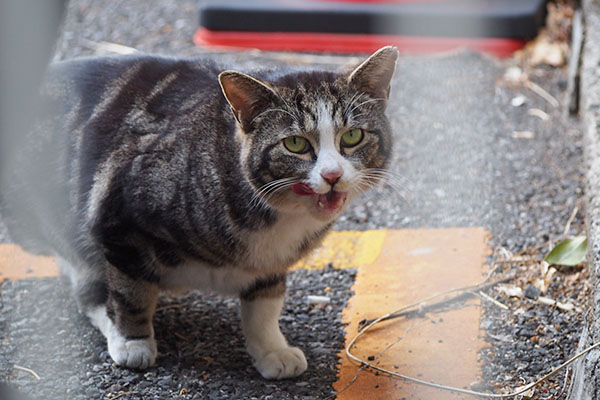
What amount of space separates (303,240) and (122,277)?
48 cm

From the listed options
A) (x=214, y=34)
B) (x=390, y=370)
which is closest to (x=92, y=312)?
(x=390, y=370)

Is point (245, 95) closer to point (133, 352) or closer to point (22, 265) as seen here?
point (133, 352)

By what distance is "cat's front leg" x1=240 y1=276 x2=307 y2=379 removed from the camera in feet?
6.95

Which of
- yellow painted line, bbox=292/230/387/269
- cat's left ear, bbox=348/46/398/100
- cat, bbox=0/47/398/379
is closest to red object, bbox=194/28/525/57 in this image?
yellow painted line, bbox=292/230/387/269

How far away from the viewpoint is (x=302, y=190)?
6.27ft

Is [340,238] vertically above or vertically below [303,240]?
below

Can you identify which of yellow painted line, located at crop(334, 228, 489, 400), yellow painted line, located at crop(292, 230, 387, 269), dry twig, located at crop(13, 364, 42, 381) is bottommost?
dry twig, located at crop(13, 364, 42, 381)

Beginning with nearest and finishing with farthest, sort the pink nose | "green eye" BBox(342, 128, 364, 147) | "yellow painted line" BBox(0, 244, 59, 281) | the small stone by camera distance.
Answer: the pink nose < "green eye" BBox(342, 128, 364, 147) < the small stone < "yellow painted line" BBox(0, 244, 59, 281)

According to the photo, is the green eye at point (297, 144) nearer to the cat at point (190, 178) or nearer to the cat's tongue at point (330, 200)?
the cat at point (190, 178)

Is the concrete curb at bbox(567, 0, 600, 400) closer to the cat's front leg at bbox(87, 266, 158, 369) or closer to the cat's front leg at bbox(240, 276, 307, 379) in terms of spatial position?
the cat's front leg at bbox(240, 276, 307, 379)

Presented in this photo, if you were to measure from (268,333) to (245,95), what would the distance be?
659mm

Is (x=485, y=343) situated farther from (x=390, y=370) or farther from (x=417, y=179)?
(x=417, y=179)

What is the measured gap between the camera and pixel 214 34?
4344mm

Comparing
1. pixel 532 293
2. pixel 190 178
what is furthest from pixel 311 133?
pixel 532 293
